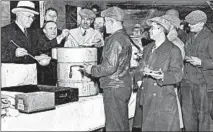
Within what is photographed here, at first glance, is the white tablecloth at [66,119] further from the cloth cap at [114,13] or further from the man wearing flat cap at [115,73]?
the cloth cap at [114,13]

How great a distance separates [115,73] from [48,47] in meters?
0.96

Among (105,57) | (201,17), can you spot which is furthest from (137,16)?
(105,57)

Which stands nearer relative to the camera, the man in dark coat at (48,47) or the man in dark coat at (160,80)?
the man in dark coat at (160,80)

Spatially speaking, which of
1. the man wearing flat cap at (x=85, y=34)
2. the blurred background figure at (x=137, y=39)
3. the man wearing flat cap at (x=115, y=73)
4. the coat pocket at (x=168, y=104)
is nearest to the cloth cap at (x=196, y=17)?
the blurred background figure at (x=137, y=39)

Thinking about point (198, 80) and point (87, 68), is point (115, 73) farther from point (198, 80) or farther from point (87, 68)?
point (198, 80)

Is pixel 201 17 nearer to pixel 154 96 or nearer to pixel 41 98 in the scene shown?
pixel 154 96

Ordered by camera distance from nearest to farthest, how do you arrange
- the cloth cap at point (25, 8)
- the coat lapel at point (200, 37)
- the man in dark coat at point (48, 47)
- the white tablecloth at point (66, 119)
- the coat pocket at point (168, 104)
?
the white tablecloth at point (66, 119)
the coat pocket at point (168, 104)
the cloth cap at point (25, 8)
the coat lapel at point (200, 37)
the man in dark coat at point (48, 47)

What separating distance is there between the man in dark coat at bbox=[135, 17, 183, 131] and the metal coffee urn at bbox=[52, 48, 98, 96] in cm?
44

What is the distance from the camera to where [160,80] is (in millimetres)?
1979

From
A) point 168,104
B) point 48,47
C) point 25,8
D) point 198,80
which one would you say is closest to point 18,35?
point 25,8

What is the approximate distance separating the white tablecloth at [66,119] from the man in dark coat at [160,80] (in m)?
0.38

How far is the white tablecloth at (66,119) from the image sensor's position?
175cm

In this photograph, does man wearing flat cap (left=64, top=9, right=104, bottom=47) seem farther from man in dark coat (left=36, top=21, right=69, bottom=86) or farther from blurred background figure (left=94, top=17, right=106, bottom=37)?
blurred background figure (left=94, top=17, right=106, bottom=37)

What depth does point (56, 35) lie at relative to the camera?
3055 mm
